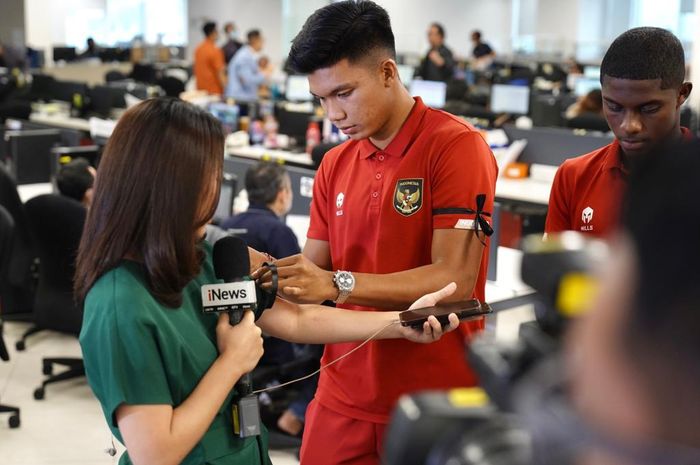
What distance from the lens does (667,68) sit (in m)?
1.69

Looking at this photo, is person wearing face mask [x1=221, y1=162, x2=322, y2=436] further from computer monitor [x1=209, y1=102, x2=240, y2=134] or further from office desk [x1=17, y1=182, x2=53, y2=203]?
computer monitor [x1=209, y1=102, x2=240, y2=134]

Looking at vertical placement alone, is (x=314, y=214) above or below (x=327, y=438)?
above

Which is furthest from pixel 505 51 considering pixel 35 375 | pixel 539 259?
pixel 539 259

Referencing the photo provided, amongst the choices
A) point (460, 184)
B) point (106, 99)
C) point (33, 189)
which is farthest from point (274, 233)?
point (106, 99)

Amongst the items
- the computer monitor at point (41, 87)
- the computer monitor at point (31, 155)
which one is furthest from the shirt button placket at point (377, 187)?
the computer monitor at point (41, 87)

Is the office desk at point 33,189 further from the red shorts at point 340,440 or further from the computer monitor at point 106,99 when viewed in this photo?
the red shorts at point 340,440

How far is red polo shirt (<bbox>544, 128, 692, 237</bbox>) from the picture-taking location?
1.78m

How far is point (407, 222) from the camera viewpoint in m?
1.86

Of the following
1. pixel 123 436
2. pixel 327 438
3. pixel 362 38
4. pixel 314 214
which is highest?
pixel 362 38

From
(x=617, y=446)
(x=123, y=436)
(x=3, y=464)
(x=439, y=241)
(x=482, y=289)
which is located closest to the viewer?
(x=617, y=446)

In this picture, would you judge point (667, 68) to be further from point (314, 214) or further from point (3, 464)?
point (3, 464)

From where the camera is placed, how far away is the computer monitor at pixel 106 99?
9.01 m

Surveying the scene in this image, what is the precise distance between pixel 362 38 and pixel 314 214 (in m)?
0.42

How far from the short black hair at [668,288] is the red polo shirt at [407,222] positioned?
1.41 metres
